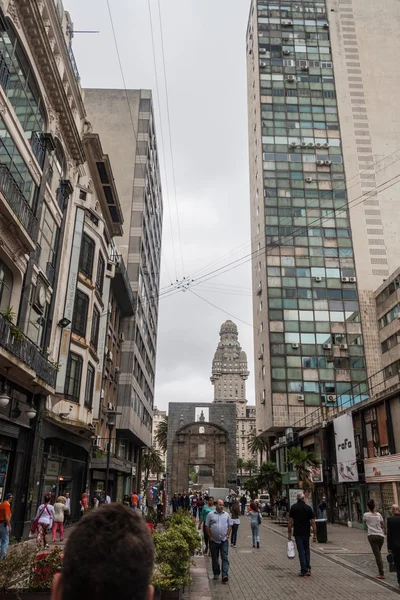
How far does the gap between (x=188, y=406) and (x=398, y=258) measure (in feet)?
144

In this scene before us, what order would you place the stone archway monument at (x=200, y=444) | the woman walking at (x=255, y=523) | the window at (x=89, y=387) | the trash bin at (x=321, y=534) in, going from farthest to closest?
the stone archway monument at (x=200, y=444) → the window at (x=89, y=387) → the trash bin at (x=321, y=534) → the woman walking at (x=255, y=523)

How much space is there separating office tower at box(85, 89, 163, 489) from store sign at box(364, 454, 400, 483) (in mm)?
19760

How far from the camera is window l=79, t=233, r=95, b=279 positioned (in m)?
25.1

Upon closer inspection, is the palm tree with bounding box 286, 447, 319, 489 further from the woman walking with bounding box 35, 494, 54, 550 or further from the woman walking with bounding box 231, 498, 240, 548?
the woman walking with bounding box 35, 494, 54, 550

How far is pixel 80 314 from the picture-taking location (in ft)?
80.7

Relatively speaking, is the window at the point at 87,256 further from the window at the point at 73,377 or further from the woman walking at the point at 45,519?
the woman walking at the point at 45,519

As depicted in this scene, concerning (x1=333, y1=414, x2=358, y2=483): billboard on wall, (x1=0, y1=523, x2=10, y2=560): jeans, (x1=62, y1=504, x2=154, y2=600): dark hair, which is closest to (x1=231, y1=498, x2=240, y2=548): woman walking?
(x1=0, y1=523, x2=10, y2=560): jeans

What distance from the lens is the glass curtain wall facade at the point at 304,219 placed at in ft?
180

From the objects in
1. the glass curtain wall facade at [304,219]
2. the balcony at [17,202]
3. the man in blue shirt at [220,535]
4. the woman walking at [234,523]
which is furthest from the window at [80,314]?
the glass curtain wall facade at [304,219]

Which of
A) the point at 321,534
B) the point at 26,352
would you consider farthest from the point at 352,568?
the point at 26,352

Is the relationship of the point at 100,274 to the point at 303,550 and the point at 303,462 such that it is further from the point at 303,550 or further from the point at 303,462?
the point at 303,550

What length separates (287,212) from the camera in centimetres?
6141

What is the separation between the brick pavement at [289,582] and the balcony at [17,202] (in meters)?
12.7

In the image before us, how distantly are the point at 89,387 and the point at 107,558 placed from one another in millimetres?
A: 25192
